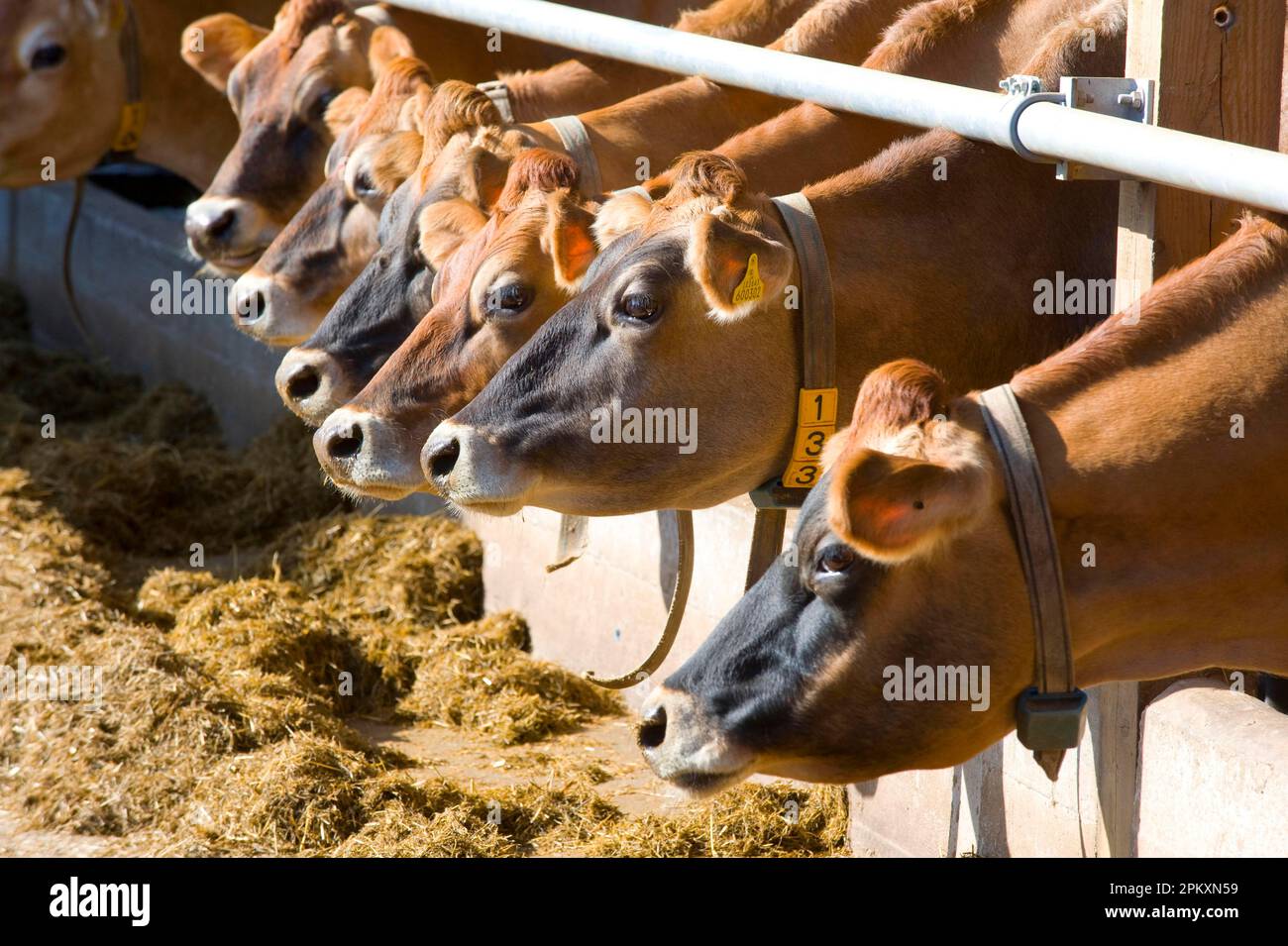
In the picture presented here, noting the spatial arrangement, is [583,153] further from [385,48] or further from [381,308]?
[385,48]

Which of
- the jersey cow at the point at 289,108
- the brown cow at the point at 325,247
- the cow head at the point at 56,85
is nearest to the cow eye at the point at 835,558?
the brown cow at the point at 325,247

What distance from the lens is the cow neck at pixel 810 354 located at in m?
3.61

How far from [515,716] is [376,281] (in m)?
1.71

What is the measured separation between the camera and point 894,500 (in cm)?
263

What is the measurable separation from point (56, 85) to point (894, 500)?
6.43m

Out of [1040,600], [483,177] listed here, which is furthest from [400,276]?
[1040,600]

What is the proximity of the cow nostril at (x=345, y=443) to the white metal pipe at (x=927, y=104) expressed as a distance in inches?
45.7

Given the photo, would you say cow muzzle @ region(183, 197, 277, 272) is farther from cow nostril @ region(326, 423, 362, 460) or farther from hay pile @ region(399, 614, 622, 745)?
cow nostril @ region(326, 423, 362, 460)

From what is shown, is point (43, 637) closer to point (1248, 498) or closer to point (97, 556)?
point (97, 556)

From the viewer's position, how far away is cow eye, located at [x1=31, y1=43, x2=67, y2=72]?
7848 mm

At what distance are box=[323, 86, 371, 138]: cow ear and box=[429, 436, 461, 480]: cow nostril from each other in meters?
2.55

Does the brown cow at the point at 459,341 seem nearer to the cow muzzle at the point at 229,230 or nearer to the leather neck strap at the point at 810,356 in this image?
the leather neck strap at the point at 810,356

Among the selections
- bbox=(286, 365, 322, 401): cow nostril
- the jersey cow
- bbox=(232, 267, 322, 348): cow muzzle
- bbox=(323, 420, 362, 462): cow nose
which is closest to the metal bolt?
bbox=(323, 420, 362, 462): cow nose
